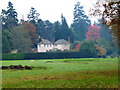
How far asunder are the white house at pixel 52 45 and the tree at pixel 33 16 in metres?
0.47

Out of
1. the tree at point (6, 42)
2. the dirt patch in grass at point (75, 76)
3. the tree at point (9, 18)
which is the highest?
the tree at point (9, 18)

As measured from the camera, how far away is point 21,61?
4.66 metres

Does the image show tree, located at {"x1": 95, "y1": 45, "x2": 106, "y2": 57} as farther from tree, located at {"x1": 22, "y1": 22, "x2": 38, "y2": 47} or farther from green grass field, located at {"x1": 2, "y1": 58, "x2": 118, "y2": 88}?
tree, located at {"x1": 22, "y1": 22, "x2": 38, "y2": 47}

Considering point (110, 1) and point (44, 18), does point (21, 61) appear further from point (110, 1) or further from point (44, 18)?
point (110, 1)

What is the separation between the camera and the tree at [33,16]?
4.72 metres

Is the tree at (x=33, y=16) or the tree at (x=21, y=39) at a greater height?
the tree at (x=33, y=16)

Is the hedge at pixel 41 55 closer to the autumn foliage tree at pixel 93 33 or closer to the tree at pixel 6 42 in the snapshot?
Result: the tree at pixel 6 42

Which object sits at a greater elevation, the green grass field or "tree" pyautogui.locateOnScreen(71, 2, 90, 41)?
"tree" pyautogui.locateOnScreen(71, 2, 90, 41)

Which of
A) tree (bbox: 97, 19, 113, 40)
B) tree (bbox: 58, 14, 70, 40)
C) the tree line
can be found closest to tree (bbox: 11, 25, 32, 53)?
the tree line

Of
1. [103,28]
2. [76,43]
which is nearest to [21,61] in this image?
[76,43]

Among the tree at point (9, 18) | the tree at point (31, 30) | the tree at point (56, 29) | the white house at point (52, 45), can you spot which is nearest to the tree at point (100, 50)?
the white house at point (52, 45)

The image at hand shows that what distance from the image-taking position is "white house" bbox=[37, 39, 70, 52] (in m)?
4.62

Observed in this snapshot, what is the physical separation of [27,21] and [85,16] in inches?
54.1

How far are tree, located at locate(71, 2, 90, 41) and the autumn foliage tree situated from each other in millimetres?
108
